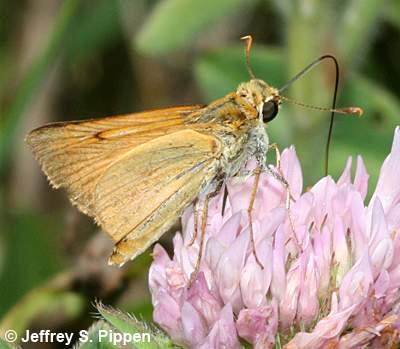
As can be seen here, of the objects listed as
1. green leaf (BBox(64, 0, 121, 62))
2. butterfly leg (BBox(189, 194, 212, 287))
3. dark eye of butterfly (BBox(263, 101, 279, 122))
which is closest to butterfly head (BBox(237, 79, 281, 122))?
dark eye of butterfly (BBox(263, 101, 279, 122))

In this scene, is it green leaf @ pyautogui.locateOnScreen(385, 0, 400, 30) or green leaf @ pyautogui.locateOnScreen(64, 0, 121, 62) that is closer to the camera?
green leaf @ pyautogui.locateOnScreen(385, 0, 400, 30)

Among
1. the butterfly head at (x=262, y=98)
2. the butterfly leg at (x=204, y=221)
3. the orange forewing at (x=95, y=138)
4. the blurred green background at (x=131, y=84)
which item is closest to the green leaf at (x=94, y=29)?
the blurred green background at (x=131, y=84)

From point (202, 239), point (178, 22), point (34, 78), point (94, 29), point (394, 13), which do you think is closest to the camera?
point (202, 239)

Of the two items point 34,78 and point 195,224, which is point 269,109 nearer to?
point 195,224

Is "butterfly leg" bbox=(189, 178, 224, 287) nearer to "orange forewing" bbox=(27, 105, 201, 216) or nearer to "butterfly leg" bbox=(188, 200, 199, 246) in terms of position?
"butterfly leg" bbox=(188, 200, 199, 246)

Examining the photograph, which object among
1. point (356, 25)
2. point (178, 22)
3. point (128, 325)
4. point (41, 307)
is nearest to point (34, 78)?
point (178, 22)

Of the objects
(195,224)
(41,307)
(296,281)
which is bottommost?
(41,307)
